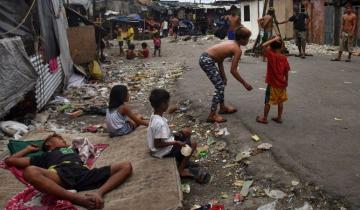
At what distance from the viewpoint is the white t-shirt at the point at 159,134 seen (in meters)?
4.46

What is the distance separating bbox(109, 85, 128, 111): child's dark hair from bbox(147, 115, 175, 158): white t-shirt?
1.17m

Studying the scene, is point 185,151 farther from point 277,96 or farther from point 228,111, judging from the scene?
point 228,111

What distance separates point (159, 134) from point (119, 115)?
134 cm

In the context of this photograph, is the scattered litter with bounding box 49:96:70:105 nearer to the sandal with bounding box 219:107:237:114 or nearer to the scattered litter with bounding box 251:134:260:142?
the sandal with bounding box 219:107:237:114

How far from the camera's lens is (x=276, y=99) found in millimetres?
5984

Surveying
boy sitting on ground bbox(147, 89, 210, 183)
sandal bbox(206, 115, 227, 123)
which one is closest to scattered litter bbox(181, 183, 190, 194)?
boy sitting on ground bbox(147, 89, 210, 183)

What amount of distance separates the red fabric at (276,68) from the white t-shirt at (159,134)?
1960 millimetres

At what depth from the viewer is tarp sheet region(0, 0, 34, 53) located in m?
7.26

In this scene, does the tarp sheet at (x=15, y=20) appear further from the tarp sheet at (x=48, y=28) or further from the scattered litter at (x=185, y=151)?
the scattered litter at (x=185, y=151)

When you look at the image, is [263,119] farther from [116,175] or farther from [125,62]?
[125,62]

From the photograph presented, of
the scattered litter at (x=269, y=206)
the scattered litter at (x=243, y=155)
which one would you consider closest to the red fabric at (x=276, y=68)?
the scattered litter at (x=243, y=155)

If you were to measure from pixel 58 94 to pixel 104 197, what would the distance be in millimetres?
6083

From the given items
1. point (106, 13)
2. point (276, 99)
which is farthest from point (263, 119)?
point (106, 13)

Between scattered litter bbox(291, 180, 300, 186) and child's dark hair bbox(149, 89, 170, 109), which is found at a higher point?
child's dark hair bbox(149, 89, 170, 109)
